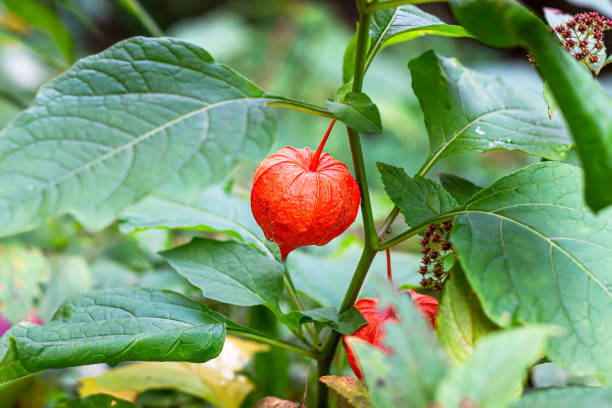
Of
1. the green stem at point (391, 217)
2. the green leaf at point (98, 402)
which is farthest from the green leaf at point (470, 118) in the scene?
the green leaf at point (98, 402)

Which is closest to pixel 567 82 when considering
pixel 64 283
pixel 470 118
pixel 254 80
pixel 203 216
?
pixel 470 118

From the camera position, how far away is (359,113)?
0.46m

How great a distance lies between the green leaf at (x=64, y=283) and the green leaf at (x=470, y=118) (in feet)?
2.08

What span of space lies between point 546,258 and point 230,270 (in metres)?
0.34

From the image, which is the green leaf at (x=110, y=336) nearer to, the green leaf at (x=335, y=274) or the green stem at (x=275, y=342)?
the green stem at (x=275, y=342)

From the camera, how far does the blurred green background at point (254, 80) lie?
90 centimetres

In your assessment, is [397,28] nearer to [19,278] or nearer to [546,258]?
[546,258]

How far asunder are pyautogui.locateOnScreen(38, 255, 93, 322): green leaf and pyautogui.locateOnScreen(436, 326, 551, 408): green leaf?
0.77 meters

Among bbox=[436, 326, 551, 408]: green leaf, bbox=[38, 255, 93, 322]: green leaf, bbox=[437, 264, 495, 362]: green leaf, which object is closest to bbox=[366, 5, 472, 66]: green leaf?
bbox=[437, 264, 495, 362]: green leaf

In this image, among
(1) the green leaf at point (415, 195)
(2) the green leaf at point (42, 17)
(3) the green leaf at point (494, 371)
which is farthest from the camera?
(2) the green leaf at point (42, 17)

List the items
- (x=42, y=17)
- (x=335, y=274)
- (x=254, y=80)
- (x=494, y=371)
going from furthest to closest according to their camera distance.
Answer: (x=254, y=80) < (x=42, y=17) < (x=335, y=274) < (x=494, y=371)

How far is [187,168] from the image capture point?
43 centimetres

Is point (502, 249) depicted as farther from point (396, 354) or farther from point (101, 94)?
point (101, 94)

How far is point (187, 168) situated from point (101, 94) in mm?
102
